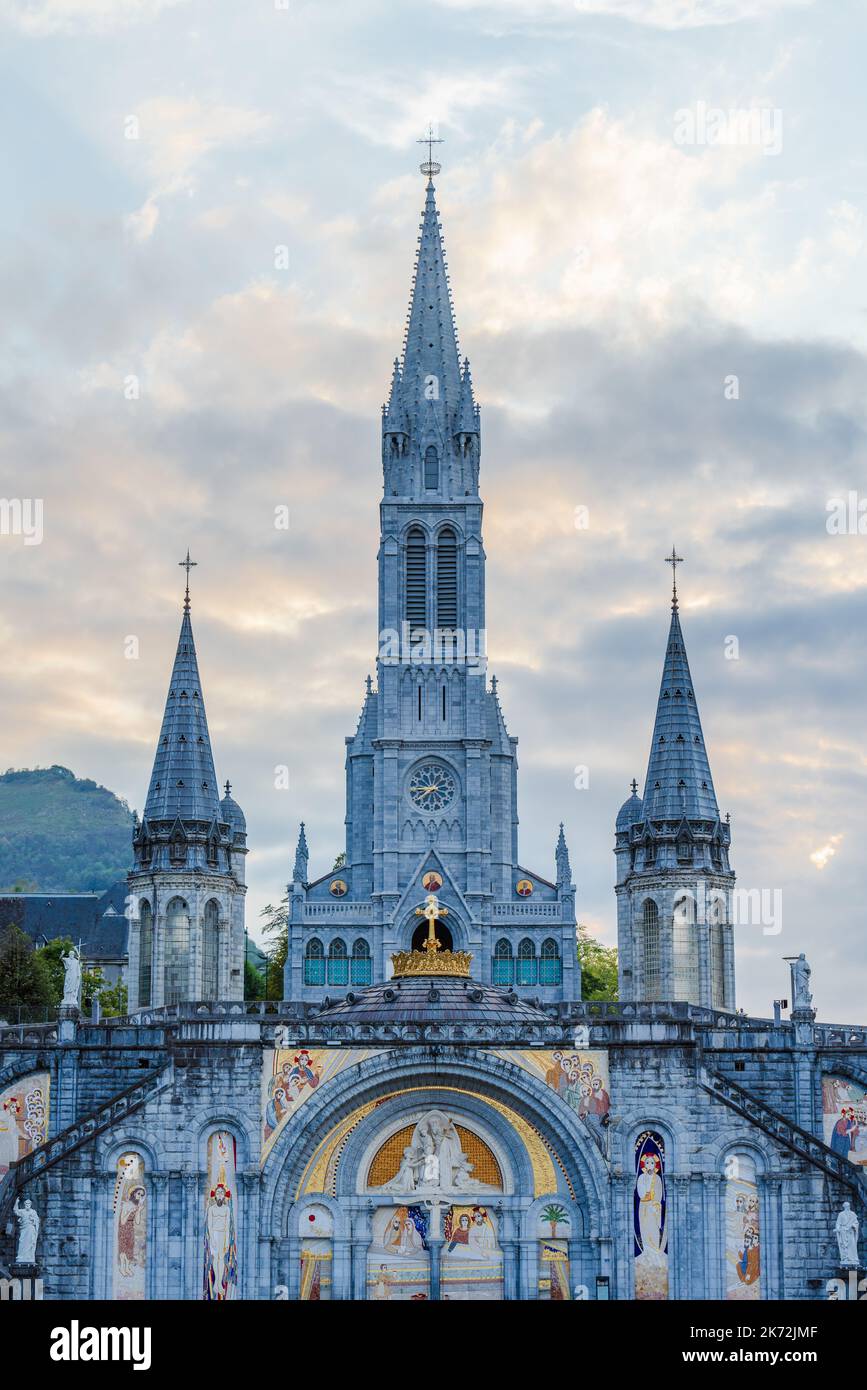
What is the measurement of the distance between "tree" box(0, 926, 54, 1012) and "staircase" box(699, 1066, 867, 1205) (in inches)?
1671

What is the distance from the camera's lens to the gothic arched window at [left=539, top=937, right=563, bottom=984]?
110 m

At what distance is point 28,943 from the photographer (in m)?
111

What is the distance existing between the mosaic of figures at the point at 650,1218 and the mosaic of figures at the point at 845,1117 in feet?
29.2

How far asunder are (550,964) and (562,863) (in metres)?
5.34

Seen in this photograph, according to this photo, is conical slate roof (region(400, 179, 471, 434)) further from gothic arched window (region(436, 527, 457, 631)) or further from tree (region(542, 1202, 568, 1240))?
tree (region(542, 1202, 568, 1240))

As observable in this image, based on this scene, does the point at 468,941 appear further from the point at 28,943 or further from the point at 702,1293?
the point at 702,1293

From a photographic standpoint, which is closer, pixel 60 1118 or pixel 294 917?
pixel 60 1118

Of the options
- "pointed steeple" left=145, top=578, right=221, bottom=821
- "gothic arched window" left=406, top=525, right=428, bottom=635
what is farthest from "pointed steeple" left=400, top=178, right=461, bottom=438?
"pointed steeple" left=145, top=578, right=221, bottom=821

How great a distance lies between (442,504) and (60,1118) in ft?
184

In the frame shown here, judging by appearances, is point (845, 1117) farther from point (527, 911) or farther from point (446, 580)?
point (446, 580)

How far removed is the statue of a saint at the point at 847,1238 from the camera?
206 feet

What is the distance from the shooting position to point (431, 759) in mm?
114812
